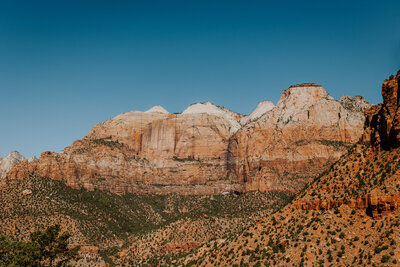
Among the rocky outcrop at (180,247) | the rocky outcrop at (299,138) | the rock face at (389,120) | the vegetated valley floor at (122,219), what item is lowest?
the rocky outcrop at (180,247)

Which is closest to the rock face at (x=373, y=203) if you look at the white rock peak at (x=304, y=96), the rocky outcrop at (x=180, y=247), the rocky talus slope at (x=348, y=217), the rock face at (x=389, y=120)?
the rocky talus slope at (x=348, y=217)

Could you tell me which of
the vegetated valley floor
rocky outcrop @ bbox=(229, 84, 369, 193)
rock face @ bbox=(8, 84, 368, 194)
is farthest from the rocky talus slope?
rocky outcrop @ bbox=(229, 84, 369, 193)

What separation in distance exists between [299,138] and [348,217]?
127 m

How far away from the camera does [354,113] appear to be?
583ft

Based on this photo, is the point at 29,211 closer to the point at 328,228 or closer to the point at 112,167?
the point at 112,167

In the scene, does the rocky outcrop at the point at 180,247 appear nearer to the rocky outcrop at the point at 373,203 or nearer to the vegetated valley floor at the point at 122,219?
the vegetated valley floor at the point at 122,219

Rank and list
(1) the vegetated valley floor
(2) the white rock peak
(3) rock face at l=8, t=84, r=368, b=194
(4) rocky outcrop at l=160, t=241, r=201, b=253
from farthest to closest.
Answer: (2) the white rock peak, (3) rock face at l=8, t=84, r=368, b=194, (1) the vegetated valley floor, (4) rocky outcrop at l=160, t=241, r=201, b=253

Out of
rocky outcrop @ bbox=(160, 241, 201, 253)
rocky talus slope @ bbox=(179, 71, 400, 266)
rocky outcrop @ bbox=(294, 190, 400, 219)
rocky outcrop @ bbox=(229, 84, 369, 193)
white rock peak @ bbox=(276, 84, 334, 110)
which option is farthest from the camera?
white rock peak @ bbox=(276, 84, 334, 110)

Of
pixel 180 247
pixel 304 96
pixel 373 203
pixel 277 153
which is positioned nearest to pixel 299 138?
pixel 277 153

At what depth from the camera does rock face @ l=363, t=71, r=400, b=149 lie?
5095cm

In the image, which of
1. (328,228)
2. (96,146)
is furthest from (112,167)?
(328,228)

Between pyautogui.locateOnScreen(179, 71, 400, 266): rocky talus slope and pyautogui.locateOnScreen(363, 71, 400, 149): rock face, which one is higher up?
pyautogui.locateOnScreen(363, 71, 400, 149): rock face

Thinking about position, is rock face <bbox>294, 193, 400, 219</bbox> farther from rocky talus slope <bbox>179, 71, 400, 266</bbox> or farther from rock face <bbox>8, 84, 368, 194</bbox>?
rock face <bbox>8, 84, 368, 194</bbox>

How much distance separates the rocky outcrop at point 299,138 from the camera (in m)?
158
